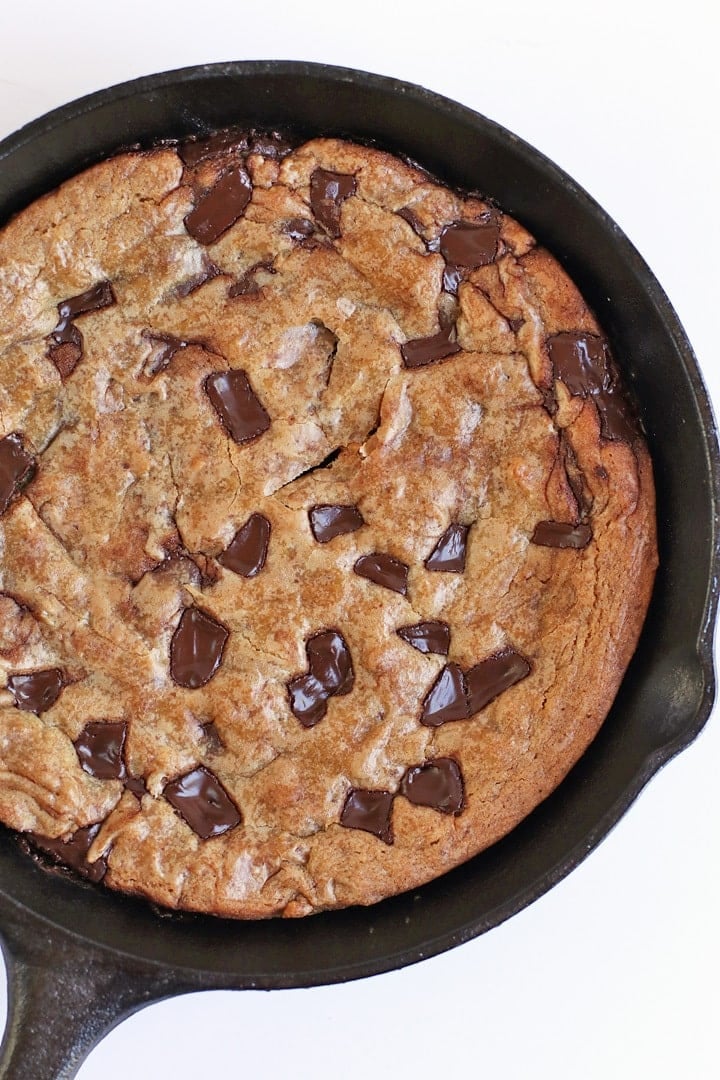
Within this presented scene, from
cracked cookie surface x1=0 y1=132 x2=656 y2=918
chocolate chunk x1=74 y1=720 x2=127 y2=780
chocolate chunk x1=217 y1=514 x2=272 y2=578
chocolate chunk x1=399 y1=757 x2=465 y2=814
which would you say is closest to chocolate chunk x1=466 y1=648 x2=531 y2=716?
cracked cookie surface x1=0 y1=132 x2=656 y2=918

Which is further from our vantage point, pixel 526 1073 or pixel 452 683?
pixel 526 1073

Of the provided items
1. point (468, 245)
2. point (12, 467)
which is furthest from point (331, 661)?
point (468, 245)

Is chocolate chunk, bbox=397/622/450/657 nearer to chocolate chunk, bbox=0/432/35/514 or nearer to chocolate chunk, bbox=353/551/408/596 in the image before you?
chocolate chunk, bbox=353/551/408/596

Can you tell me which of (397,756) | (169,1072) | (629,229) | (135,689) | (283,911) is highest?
(629,229)

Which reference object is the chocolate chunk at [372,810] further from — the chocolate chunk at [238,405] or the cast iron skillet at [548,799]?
the chocolate chunk at [238,405]

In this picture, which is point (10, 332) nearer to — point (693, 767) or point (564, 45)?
point (564, 45)

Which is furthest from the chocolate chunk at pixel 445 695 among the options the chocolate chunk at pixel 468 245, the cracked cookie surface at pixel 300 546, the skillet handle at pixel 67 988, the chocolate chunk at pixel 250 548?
the chocolate chunk at pixel 468 245

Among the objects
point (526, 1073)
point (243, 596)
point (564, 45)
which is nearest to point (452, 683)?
point (243, 596)

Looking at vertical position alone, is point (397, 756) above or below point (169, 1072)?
above
